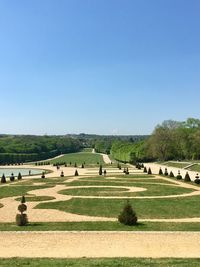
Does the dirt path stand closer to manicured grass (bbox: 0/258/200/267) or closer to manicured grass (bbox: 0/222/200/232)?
manicured grass (bbox: 0/258/200/267)

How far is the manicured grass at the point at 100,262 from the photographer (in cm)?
1209

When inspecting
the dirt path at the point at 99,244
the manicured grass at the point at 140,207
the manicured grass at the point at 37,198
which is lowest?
the dirt path at the point at 99,244

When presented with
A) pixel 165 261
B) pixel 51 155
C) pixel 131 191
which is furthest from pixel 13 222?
pixel 51 155

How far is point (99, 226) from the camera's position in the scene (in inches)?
738

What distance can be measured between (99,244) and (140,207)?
10.1m

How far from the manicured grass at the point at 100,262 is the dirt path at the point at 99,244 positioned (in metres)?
0.64

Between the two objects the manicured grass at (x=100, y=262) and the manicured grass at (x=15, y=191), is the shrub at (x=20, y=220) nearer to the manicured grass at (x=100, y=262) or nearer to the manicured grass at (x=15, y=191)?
the manicured grass at (x=100, y=262)

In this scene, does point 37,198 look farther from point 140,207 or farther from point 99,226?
point 99,226

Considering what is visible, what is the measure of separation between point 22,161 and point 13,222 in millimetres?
85066

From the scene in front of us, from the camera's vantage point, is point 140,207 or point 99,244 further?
point 140,207

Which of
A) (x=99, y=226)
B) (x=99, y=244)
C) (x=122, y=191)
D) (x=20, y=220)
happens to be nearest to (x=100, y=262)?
(x=99, y=244)

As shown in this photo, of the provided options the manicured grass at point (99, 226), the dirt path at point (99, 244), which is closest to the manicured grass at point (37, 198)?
the manicured grass at point (99, 226)

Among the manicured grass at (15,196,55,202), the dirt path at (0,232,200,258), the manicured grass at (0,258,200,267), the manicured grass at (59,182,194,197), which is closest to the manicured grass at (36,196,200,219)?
the manicured grass at (15,196,55,202)

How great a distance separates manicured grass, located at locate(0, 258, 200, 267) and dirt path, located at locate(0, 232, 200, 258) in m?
0.64
